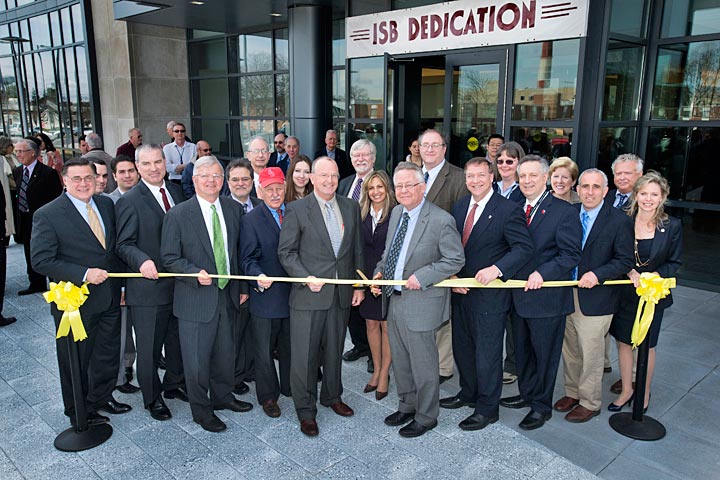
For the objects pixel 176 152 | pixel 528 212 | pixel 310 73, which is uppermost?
pixel 310 73

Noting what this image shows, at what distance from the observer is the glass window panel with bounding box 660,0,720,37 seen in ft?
24.3

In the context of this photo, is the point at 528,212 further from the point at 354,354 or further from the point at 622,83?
the point at 622,83

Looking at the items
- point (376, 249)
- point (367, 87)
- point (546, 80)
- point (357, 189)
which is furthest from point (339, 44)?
point (376, 249)

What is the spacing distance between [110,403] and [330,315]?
6.59ft

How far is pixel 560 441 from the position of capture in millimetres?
4062

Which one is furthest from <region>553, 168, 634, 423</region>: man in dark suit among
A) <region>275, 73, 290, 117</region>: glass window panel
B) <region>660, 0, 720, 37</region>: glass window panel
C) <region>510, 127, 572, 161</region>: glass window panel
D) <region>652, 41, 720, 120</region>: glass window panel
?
<region>275, 73, 290, 117</region>: glass window panel

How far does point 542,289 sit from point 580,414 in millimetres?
1115

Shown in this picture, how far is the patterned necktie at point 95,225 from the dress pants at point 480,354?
281 cm

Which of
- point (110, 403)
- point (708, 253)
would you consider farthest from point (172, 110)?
point (708, 253)

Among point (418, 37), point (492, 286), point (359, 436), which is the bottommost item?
point (359, 436)

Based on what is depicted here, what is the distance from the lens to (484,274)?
3855mm

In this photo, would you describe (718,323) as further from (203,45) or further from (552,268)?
(203,45)

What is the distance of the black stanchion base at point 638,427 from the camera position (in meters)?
4.09

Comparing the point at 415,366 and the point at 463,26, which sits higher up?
the point at 463,26
